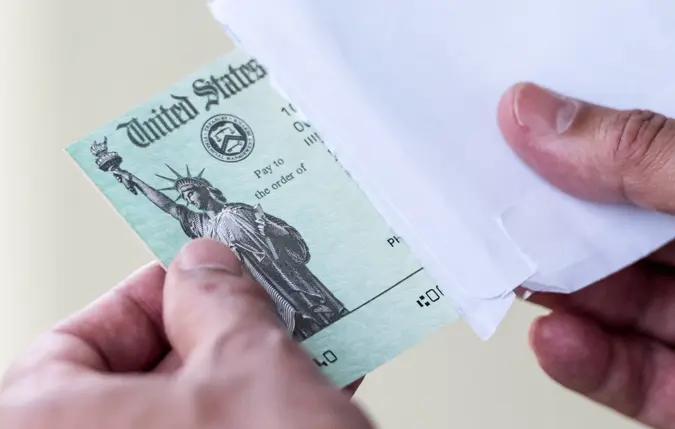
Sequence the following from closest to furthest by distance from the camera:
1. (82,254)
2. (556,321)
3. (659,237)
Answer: (659,237), (556,321), (82,254)

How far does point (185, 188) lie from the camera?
46 cm

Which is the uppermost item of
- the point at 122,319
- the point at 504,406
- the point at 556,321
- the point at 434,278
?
the point at 122,319

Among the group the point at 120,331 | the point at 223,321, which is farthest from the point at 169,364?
the point at 223,321

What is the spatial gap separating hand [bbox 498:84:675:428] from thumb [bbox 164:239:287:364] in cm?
20

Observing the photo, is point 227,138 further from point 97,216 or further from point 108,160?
point 97,216

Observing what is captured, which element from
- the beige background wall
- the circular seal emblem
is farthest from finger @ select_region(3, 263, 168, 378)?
the beige background wall

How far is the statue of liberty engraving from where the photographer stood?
0.46 metres

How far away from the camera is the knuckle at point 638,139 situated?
42 centimetres

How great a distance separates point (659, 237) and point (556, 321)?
0.15 meters

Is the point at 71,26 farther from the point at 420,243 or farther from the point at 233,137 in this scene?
the point at 420,243

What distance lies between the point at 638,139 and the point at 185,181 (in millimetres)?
292

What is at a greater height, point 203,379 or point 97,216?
point 97,216

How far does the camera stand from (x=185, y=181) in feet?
1.53

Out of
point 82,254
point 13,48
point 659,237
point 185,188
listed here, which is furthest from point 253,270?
point 13,48
